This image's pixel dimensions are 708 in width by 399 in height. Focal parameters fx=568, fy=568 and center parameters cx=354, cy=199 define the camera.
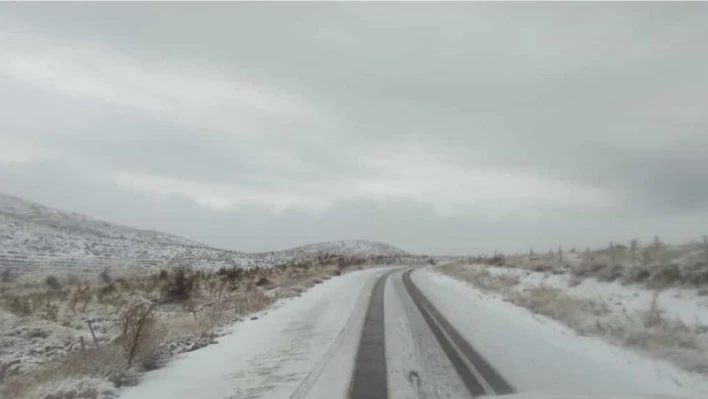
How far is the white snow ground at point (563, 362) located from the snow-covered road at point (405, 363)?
0.02 m

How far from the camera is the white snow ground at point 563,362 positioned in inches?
320

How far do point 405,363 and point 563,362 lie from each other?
9.26ft

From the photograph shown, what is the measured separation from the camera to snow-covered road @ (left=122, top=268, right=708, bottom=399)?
8109 mm

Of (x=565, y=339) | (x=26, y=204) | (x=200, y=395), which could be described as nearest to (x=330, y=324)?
(x=565, y=339)

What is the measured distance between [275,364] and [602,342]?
23.3 ft

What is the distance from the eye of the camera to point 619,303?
626 inches

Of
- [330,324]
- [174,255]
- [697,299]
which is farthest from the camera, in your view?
[174,255]

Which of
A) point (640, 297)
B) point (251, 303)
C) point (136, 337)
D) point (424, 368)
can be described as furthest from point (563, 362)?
point (251, 303)

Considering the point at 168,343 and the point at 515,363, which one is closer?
the point at 515,363

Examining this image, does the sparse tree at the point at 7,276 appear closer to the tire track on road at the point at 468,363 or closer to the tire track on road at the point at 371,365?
the tire track on road at the point at 371,365

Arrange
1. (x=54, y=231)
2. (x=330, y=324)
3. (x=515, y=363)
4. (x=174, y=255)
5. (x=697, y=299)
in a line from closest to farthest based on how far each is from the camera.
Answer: (x=515, y=363), (x=697, y=299), (x=330, y=324), (x=54, y=231), (x=174, y=255)

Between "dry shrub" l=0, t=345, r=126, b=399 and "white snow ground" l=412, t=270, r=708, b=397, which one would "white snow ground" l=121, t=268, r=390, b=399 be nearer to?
"dry shrub" l=0, t=345, r=126, b=399

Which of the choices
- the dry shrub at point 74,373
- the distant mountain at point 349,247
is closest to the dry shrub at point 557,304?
the dry shrub at point 74,373

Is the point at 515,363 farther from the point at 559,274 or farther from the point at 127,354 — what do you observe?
the point at 559,274
